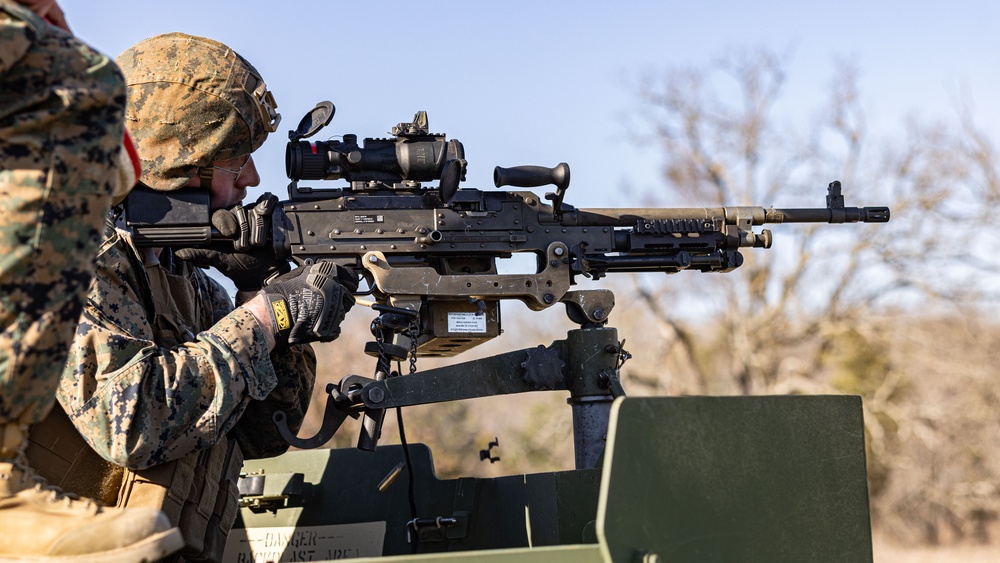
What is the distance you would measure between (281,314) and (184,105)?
863mm

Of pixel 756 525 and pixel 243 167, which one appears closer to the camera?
pixel 756 525

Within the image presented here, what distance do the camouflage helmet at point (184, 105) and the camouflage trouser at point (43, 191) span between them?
5.60ft

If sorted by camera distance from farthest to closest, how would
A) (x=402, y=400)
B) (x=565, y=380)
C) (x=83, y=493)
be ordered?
(x=565, y=380) → (x=402, y=400) → (x=83, y=493)

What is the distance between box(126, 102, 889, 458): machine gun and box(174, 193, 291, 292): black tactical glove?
0.04 m

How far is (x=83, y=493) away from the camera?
3270mm

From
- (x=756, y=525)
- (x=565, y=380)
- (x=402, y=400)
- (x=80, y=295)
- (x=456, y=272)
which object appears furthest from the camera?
(x=456, y=272)

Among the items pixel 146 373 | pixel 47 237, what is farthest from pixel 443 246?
pixel 47 237

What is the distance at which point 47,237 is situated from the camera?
2062 mm

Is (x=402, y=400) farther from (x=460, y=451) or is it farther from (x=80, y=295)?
(x=460, y=451)

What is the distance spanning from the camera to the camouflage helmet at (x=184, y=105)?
12.6 ft

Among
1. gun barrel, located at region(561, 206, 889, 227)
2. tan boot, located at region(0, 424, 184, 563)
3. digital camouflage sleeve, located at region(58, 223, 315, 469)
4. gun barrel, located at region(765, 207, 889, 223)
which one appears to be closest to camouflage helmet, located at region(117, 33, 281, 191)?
digital camouflage sleeve, located at region(58, 223, 315, 469)

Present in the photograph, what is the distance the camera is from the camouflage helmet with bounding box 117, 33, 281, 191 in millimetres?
3834

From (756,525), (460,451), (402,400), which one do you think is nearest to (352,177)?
(402,400)

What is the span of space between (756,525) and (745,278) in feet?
57.4
